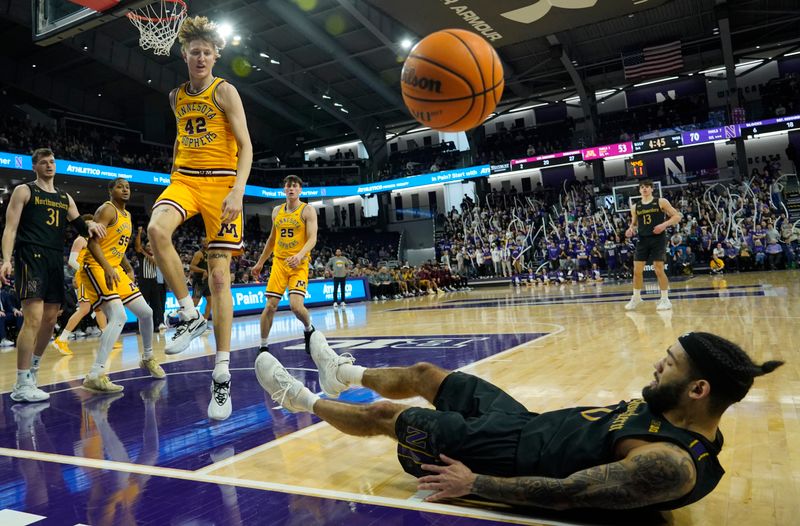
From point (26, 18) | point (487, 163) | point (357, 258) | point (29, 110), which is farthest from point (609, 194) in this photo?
point (29, 110)

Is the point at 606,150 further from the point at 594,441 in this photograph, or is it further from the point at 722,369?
the point at 594,441

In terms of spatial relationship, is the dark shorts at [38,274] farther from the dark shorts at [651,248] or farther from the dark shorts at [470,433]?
the dark shorts at [651,248]

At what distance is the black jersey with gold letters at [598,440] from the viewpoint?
62.7 inches

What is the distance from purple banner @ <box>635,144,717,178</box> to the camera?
2902 cm

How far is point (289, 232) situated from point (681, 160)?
2944 centimetres

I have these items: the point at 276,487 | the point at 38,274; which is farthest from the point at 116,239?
the point at 276,487

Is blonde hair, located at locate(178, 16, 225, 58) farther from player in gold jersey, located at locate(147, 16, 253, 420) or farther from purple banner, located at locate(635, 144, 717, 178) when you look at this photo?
purple banner, located at locate(635, 144, 717, 178)

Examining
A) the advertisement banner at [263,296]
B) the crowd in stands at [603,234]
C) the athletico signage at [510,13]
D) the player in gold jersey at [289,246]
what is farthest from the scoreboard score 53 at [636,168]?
the player in gold jersey at [289,246]

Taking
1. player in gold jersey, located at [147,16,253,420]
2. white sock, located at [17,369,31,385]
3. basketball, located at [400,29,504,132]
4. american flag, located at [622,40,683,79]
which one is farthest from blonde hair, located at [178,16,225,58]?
american flag, located at [622,40,683,79]

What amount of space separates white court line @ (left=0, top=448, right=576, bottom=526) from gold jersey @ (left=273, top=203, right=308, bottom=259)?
3.24 metres

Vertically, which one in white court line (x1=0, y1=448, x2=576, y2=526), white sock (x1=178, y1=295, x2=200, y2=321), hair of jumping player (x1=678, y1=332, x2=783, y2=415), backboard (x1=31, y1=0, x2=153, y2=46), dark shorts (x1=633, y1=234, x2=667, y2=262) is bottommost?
white court line (x1=0, y1=448, x2=576, y2=526)

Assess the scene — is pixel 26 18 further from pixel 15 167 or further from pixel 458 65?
pixel 458 65

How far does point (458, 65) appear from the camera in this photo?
413 cm

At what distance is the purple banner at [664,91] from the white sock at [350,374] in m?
31.1
